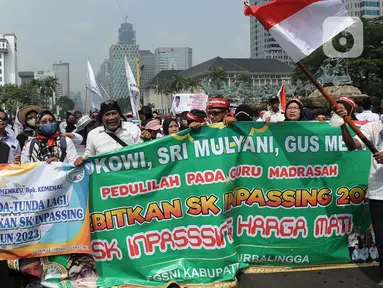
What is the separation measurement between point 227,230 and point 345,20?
2.18m

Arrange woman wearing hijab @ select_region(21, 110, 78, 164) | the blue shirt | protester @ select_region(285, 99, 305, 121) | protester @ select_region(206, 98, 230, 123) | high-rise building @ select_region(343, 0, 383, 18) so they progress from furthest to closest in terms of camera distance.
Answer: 1. high-rise building @ select_region(343, 0, 383, 18)
2. protester @ select_region(285, 99, 305, 121)
3. the blue shirt
4. protester @ select_region(206, 98, 230, 123)
5. woman wearing hijab @ select_region(21, 110, 78, 164)

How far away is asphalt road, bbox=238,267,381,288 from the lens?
400 centimetres

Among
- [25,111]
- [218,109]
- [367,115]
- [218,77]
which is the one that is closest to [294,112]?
[218,109]

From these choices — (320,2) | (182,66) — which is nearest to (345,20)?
(320,2)

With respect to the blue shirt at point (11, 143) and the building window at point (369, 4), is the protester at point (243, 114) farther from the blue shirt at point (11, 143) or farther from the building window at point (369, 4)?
the building window at point (369, 4)

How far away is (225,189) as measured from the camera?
13.5 ft

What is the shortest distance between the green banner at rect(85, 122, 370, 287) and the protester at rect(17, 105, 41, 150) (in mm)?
1924

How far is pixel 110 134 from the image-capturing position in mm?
4480

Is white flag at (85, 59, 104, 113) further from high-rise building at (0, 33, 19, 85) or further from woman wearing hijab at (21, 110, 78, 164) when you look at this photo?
high-rise building at (0, 33, 19, 85)

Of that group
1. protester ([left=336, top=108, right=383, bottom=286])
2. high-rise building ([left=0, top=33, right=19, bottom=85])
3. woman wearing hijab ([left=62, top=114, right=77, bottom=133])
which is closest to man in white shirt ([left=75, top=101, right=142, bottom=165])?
protester ([left=336, top=108, right=383, bottom=286])

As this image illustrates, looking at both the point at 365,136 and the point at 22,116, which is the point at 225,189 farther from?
the point at 22,116

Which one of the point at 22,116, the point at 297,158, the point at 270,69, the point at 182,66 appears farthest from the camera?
the point at 182,66

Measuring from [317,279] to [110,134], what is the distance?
2501mm
